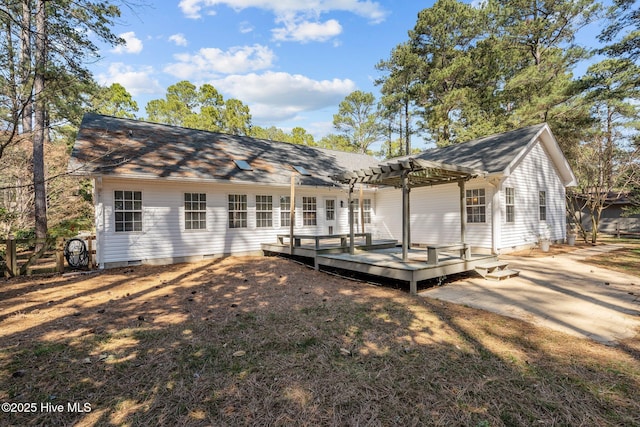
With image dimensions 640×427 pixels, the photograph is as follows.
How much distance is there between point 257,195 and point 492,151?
9.78 metres

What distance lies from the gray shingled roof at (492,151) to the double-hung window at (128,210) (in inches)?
470

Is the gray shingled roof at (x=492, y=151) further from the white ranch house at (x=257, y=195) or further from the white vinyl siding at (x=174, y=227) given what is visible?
the white vinyl siding at (x=174, y=227)

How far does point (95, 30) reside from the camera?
7.76 meters

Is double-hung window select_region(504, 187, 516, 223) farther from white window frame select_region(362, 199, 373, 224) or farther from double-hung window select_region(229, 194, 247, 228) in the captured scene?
double-hung window select_region(229, 194, 247, 228)

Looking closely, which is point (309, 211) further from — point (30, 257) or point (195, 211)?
point (30, 257)

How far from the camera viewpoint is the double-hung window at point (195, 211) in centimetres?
1022

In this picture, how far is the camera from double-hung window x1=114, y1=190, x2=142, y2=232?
9102 mm

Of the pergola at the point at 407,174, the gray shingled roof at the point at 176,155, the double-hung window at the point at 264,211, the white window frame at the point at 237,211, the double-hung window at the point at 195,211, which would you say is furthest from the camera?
the double-hung window at the point at 264,211

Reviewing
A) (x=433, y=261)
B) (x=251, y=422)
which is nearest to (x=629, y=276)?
(x=433, y=261)

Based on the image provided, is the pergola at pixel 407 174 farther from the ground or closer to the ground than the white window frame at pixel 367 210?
farther from the ground

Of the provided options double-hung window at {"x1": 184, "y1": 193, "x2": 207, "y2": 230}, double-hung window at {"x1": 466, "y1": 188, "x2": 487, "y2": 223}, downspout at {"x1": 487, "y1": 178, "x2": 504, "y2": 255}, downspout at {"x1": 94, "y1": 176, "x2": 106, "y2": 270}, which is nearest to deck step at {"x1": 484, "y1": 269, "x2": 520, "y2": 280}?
downspout at {"x1": 487, "y1": 178, "x2": 504, "y2": 255}

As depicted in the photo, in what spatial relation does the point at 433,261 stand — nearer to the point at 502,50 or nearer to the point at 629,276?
the point at 629,276

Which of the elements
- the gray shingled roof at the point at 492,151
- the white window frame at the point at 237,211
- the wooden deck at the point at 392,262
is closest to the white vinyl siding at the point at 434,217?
the gray shingled roof at the point at 492,151

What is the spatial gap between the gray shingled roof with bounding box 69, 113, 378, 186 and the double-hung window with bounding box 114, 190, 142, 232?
35.2 inches
